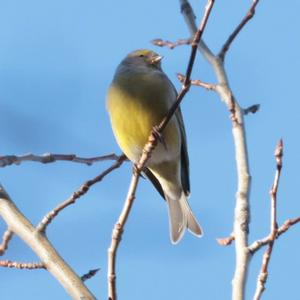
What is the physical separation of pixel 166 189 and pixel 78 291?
2.52m

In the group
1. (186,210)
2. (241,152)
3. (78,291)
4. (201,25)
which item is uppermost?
(186,210)

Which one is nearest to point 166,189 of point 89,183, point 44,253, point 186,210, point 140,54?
point 186,210

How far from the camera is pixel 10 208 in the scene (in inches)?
102

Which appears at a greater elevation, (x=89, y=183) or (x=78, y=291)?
(x=89, y=183)

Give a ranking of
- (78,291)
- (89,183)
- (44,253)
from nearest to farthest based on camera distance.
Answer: (78,291), (44,253), (89,183)

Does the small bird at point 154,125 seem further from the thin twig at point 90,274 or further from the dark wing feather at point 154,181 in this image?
the thin twig at point 90,274

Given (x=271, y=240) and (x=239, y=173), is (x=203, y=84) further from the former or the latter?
(x=271, y=240)

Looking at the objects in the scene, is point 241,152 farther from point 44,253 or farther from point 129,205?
point 44,253

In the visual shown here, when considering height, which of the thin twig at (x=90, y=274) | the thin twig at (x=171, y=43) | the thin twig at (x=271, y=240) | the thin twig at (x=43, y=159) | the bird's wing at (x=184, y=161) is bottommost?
the thin twig at (x=271, y=240)

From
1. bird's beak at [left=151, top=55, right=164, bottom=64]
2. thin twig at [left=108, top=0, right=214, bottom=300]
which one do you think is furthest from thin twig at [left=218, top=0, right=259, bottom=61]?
bird's beak at [left=151, top=55, right=164, bottom=64]

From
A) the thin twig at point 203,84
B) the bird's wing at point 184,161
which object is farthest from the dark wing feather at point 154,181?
the thin twig at point 203,84

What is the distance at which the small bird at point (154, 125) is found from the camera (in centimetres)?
425

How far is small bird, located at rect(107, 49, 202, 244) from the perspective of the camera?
13.9ft

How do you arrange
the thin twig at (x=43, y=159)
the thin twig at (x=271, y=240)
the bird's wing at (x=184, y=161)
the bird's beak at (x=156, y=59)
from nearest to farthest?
the thin twig at (x=271, y=240) < the thin twig at (x=43, y=159) < the bird's wing at (x=184, y=161) < the bird's beak at (x=156, y=59)
